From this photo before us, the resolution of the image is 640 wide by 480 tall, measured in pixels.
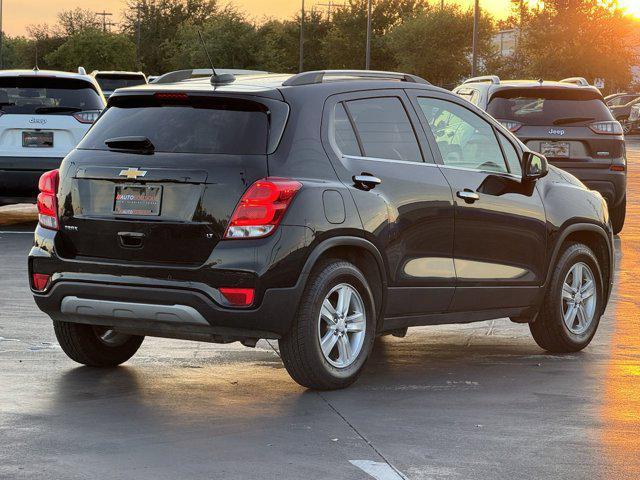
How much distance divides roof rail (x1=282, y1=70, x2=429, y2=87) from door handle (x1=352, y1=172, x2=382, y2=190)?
59 centimetres

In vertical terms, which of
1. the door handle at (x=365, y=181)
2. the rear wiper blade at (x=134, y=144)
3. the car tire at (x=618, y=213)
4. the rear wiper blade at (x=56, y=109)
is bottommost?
the car tire at (x=618, y=213)

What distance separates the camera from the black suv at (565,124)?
56.2 ft

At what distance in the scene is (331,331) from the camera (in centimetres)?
793

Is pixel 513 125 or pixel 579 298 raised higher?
pixel 513 125

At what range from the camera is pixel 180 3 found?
420 ft

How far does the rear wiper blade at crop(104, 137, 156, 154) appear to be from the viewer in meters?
7.89

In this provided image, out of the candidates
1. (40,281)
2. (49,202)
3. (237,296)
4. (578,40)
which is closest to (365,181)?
(237,296)

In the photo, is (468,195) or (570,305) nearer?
(468,195)

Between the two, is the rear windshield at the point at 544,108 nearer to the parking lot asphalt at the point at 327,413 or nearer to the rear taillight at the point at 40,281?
the parking lot asphalt at the point at 327,413

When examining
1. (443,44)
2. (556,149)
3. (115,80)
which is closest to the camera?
(556,149)

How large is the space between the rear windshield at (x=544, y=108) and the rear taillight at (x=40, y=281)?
977cm

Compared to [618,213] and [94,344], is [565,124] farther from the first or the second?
[94,344]

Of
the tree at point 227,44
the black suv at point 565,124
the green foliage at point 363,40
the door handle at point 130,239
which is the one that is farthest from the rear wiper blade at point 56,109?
the tree at point 227,44

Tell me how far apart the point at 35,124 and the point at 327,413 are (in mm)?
10897
